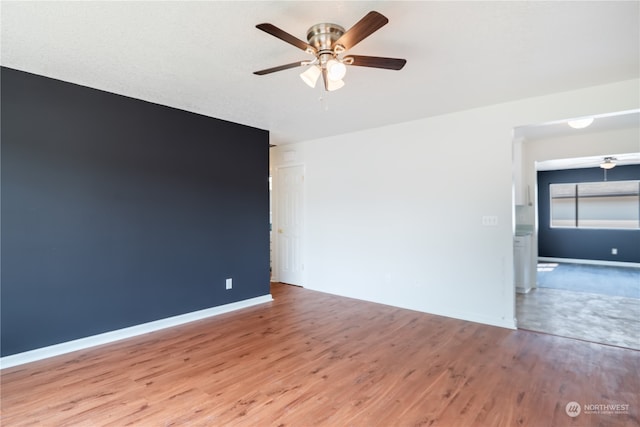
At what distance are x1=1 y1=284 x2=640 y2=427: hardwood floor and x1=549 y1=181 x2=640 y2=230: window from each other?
251 inches

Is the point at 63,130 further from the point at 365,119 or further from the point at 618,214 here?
the point at 618,214

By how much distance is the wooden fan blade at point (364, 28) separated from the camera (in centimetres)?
173

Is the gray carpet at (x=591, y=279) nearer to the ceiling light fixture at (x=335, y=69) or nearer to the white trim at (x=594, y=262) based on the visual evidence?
the white trim at (x=594, y=262)

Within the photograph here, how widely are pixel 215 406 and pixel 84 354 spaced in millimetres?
1732

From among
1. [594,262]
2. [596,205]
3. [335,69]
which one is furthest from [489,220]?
[596,205]

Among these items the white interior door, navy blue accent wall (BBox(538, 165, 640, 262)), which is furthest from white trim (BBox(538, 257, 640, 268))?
the white interior door

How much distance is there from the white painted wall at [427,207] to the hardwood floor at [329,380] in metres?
0.65

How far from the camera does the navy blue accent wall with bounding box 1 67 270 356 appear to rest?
2930 millimetres

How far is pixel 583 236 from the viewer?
8039 millimetres

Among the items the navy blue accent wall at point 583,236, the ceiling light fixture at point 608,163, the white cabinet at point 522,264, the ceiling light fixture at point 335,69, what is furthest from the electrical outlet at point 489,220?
the navy blue accent wall at point 583,236

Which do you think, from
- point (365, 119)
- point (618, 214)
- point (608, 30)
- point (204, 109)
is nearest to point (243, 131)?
point (204, 109)

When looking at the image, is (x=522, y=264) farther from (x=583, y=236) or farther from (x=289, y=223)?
(x=583, y=236)

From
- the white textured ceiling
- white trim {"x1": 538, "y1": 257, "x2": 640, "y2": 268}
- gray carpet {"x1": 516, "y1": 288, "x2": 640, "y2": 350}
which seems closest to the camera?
the white textured ceiling

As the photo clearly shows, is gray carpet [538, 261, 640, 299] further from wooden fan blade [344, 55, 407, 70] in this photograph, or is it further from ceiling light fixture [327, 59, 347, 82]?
ceiling light fixture [327, 59, 347, 82]
